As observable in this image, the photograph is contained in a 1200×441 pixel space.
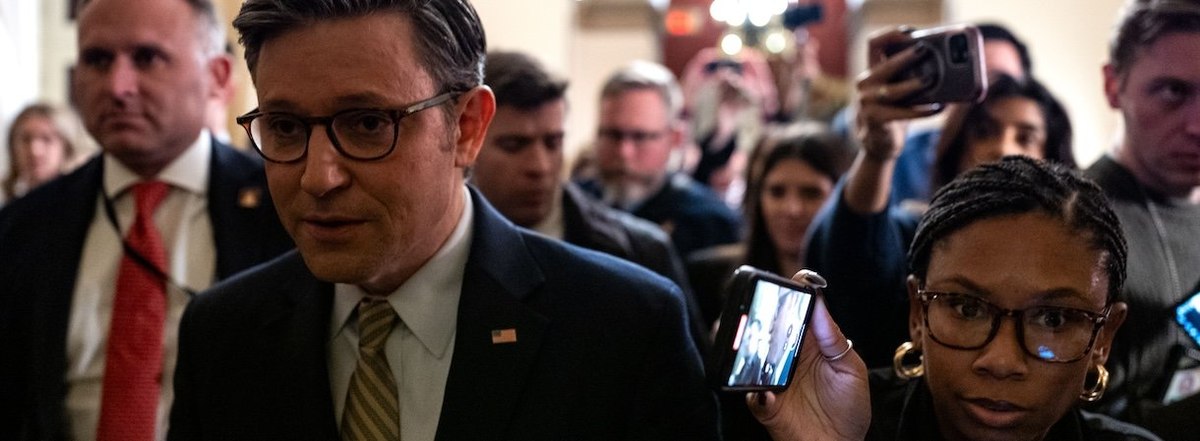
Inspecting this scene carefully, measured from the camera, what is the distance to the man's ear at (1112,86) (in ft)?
8.58

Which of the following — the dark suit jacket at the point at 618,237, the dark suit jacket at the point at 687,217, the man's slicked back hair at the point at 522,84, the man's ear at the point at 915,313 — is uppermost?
the man's slicked back hair at the point at 522,84

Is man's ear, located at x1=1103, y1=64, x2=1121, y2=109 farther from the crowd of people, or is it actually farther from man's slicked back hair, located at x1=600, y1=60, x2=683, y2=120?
man's slicked back hair, located at x1=600, y1=60, x2=683, y2=120

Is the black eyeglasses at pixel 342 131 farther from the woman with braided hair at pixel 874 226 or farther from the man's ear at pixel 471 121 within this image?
the woman with braided hair at pixel 874 226

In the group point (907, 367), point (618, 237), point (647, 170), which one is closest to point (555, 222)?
point (618, 237)

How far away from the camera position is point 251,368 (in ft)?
7.00

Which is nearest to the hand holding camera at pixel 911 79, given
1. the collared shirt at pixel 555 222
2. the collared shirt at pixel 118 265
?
the collared shirt at pixel 555 222

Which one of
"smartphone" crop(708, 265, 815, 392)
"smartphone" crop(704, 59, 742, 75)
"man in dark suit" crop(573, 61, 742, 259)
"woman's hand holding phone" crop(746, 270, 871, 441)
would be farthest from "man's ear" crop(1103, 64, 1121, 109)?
"smartphone" crop(704, 59, 742, 75)

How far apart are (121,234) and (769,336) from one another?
1.78 metres

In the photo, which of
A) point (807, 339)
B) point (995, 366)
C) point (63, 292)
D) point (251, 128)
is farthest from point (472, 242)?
point (63, 292)

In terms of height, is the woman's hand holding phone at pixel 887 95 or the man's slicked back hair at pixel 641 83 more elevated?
the woman's hand holding phone at pixel 887 95

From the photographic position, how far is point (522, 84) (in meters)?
3.45

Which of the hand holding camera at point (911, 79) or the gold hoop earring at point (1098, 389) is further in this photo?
the hand holding camera at point (911, 79)

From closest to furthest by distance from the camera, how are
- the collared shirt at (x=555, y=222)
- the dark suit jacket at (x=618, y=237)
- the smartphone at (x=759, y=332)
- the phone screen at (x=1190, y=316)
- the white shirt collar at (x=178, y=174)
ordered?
the smartphone at (x=759, y=332), the phone screen at (x=1190, y=316), the white shirt collar at (x=178, y=174), the dark suit jacket at (x=618, y=237), the collared shirt at (x=555, y=222)

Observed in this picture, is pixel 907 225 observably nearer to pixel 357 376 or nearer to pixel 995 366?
pixel 995 366
